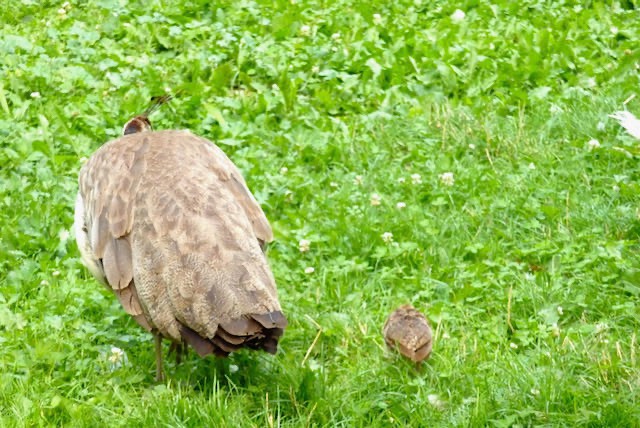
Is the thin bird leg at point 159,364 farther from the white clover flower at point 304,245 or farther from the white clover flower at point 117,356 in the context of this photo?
the white clover flower at point 304,245

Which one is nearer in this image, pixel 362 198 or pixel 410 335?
pixel 410 335

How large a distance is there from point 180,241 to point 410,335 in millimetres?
1123

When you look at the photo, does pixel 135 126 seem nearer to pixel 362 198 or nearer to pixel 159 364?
pixel 362 198

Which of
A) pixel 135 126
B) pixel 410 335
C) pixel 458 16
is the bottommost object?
pixel 458 16

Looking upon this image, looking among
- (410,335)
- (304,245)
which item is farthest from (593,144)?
(410,335)

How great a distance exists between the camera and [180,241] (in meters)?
5.56

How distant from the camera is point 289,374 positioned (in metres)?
5.53

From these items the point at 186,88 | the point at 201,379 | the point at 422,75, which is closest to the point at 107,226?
the point at 201,379

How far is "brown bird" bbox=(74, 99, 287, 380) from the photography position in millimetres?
5273

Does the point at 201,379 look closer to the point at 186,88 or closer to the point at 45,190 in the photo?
the point at 45,190

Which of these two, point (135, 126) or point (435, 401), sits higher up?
point (135, 126)

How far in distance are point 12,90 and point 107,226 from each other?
3.13m

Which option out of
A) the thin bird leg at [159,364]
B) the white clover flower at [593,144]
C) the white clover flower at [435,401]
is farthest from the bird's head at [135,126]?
the white clover flower at [593,144]

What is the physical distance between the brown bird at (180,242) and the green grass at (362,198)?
33 cm
